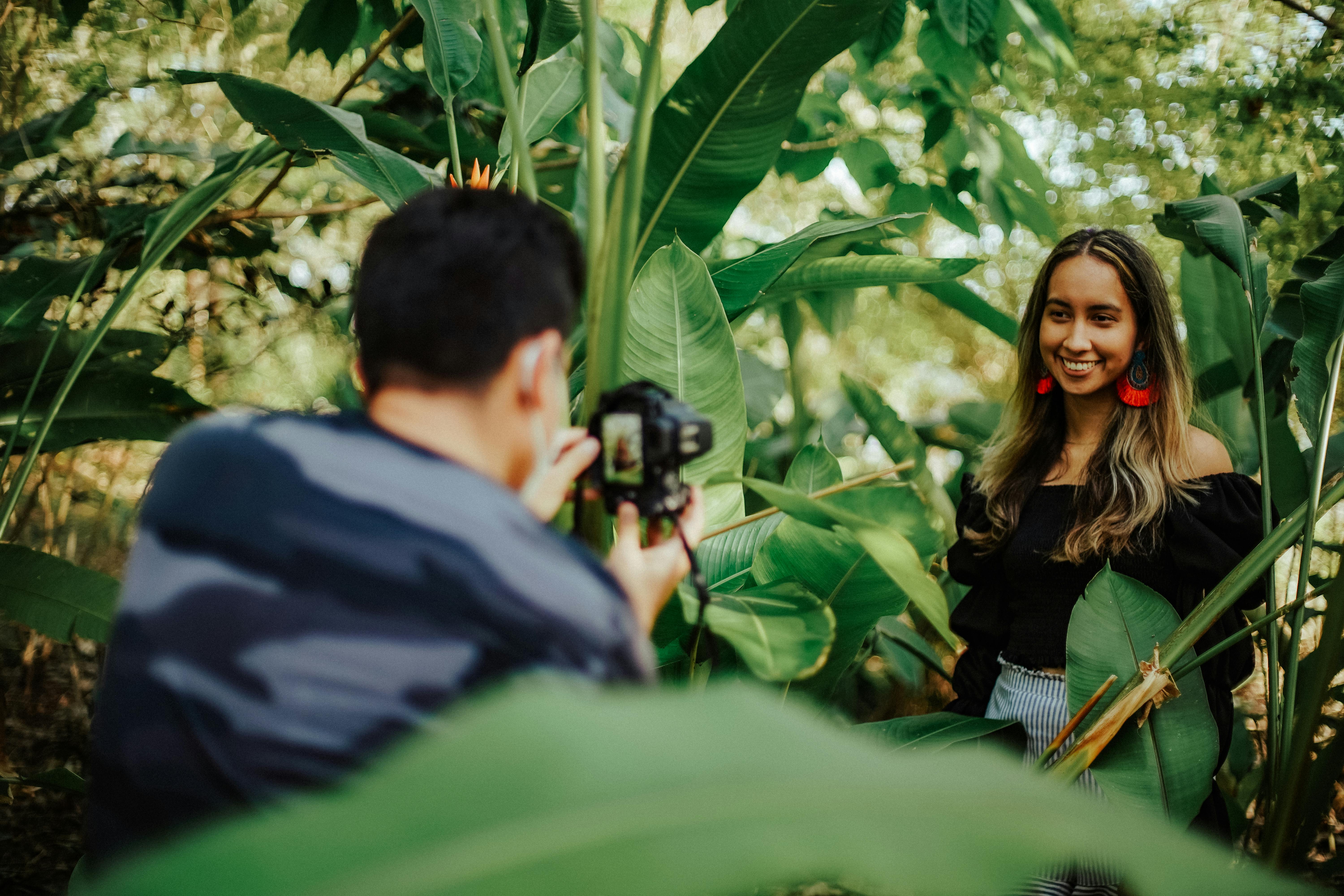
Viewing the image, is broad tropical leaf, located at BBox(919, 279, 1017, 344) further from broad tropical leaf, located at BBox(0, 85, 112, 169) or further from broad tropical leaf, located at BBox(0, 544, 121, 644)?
broad tropical leaf, located at BBox(0, 85, 112, 169)

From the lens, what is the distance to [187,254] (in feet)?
6.44

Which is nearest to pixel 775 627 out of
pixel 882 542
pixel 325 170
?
pixel 882 542

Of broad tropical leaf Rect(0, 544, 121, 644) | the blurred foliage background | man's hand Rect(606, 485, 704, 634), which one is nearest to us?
man's hand Rect(606, 485, 704, 634)

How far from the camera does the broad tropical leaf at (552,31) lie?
102 centimetres

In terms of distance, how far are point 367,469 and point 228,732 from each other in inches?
5.1

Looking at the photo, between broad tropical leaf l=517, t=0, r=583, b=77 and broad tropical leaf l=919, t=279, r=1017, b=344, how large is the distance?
72 cm

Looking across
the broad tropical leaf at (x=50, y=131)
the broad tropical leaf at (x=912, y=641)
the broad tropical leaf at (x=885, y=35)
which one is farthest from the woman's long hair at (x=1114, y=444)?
the broad tropical leaf at (x=50, y=131)

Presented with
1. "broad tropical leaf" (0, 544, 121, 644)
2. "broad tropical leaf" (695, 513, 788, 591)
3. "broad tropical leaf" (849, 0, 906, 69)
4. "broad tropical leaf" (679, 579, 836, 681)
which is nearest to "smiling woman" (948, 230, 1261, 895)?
"broad tropical leaf" (695, 513, 788, 591)

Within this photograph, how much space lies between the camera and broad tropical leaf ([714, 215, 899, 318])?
1.07 m

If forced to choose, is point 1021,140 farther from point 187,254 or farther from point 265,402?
point 265,402

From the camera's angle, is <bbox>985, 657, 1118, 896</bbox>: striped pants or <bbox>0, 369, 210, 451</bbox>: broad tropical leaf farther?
<bbox>0, 369, 210, 451</bbox>: broad tropical leaf

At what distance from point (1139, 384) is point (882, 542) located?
74 centimetres

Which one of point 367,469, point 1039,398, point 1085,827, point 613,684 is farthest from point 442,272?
point 1039,398

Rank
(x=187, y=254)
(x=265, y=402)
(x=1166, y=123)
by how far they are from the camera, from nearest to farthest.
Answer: (x=187, y=254) → (x=1166, y=123) → (x=265, y=402)
